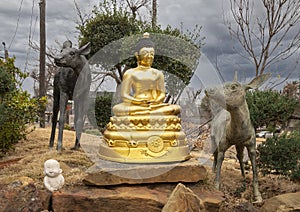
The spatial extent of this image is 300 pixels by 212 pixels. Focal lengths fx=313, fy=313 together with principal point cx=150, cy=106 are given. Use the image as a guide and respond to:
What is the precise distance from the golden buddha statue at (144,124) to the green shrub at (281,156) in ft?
4.71

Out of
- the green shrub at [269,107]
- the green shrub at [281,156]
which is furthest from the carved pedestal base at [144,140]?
the green shrub at [269,107]

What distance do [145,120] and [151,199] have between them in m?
0.85

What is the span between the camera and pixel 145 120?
343 centimetres

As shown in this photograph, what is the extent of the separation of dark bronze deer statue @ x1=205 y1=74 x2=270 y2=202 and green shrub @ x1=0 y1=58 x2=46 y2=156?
3420 millimetres

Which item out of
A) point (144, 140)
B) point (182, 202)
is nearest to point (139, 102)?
point (144, 140)

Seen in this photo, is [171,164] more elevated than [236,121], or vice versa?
[236,121]

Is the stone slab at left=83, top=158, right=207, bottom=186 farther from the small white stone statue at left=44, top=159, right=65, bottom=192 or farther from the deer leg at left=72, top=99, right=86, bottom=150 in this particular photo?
the deer leg at left=72, top=99, right=86, bottom=150

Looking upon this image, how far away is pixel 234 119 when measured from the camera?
3562 mm

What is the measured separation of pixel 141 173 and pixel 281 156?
86.7 inches

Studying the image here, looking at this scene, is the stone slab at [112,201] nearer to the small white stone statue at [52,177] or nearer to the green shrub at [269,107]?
the small white stone statue at [52,177]

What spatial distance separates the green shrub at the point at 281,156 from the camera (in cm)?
427

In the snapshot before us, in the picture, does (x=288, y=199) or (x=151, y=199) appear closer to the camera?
(x=151, y=199)

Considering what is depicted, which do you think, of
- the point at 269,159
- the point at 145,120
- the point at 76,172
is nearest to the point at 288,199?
the point at 269,159

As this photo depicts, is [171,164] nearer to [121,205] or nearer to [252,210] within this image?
[121,205]
